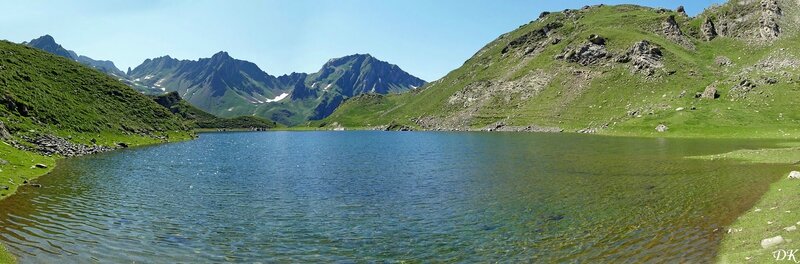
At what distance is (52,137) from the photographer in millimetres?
82875

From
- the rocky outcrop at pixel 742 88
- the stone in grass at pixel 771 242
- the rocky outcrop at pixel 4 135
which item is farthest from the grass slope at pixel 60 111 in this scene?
the rocky outcrop at pixel 742 88

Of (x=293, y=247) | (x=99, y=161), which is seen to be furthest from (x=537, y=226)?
(x=99, y=161)

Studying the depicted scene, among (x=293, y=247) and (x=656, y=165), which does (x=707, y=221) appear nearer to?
(x=293, y=247)

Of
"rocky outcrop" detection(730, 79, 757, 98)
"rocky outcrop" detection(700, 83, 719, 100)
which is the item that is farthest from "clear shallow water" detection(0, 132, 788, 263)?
"rocky outcrop" detection(730, 79, 757, 98)

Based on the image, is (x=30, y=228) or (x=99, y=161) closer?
(x=30, y=228)

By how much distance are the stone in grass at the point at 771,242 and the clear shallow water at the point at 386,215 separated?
2425mm

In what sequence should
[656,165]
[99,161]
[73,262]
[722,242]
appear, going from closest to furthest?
[73,262] < [722,242] < [656,165] < [99,161]

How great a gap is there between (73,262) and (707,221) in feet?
122

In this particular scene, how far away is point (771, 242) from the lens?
2145cm

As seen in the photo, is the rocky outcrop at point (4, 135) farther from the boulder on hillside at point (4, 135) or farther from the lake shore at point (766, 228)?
the lake shore at point (766, 228)

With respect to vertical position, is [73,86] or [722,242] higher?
[73,86]

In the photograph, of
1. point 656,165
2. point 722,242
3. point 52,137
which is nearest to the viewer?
point 722,242

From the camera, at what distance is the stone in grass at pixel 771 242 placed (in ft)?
69.6

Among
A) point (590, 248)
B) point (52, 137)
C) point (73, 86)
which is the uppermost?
point (73, 86)
